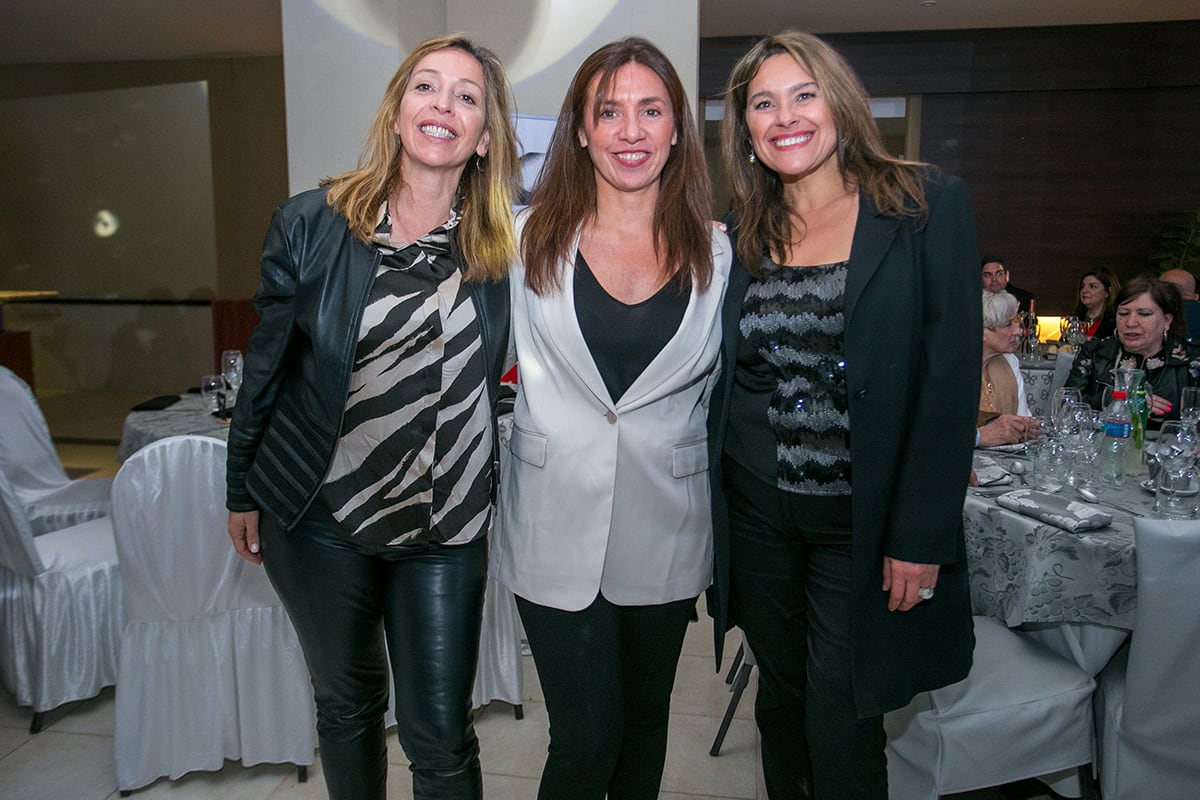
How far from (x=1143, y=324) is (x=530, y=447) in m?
3.32

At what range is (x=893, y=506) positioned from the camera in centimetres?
160

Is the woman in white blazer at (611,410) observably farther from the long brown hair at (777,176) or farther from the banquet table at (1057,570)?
the banquet table at (1057,570)

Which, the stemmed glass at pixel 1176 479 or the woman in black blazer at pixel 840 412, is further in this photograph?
the stemmed glass at pixel 1176 479

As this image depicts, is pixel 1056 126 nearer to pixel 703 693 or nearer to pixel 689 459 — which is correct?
pixel 703 693

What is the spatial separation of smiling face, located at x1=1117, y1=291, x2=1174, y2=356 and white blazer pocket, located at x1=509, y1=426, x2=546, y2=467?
329 centimetres

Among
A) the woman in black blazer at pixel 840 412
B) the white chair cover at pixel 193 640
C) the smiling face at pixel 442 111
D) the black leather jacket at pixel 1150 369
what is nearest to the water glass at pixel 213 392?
the white chair cover at pixel 193 640

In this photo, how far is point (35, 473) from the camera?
3.60 meters

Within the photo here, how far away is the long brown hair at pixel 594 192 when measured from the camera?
1691 millimetres

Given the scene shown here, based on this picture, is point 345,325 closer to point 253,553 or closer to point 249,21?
point 253,553

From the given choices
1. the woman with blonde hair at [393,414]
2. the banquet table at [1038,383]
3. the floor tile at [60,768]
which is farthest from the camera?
the banquet table at [1038,383]

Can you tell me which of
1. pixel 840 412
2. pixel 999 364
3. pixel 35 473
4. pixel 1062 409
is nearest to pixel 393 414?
pixel 840 412

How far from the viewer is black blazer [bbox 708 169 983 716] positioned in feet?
A: 5.04

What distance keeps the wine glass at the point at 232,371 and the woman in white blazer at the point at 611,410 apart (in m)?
2.20

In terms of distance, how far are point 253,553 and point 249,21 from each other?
26.0 ft
